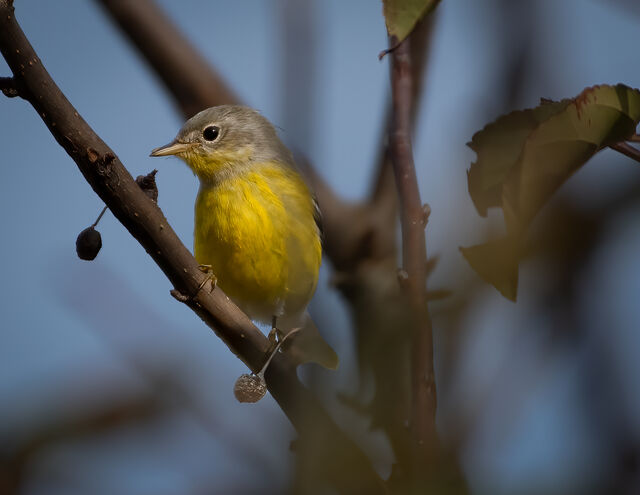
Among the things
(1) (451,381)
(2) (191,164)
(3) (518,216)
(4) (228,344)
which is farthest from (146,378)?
(2) (191,164)

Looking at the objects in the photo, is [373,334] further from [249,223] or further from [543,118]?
[249,223]

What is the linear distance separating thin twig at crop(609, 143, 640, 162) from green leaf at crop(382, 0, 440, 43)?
0.53 meters

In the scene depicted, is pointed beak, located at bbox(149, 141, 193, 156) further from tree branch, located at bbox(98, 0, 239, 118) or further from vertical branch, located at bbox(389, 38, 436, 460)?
vertical branch, located at bbox(389, 38, 436, 460)

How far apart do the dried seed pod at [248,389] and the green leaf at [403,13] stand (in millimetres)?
965

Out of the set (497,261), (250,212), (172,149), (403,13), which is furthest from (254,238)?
(497,261)

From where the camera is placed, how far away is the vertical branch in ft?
2.99

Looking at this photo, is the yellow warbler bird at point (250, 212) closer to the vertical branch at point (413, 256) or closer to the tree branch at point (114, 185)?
the tree branch at point (114, 185)

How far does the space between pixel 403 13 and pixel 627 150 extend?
22.2 inches

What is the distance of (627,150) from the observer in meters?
1.50

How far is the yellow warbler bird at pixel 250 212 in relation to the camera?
3.80 meters

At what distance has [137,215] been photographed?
1903mm

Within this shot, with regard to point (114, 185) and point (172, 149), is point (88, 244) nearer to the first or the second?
point (114, 185)

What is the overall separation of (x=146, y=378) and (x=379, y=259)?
3.63 meters

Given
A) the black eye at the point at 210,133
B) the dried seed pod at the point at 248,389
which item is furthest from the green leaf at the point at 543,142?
the black eye at the point at 210,133
